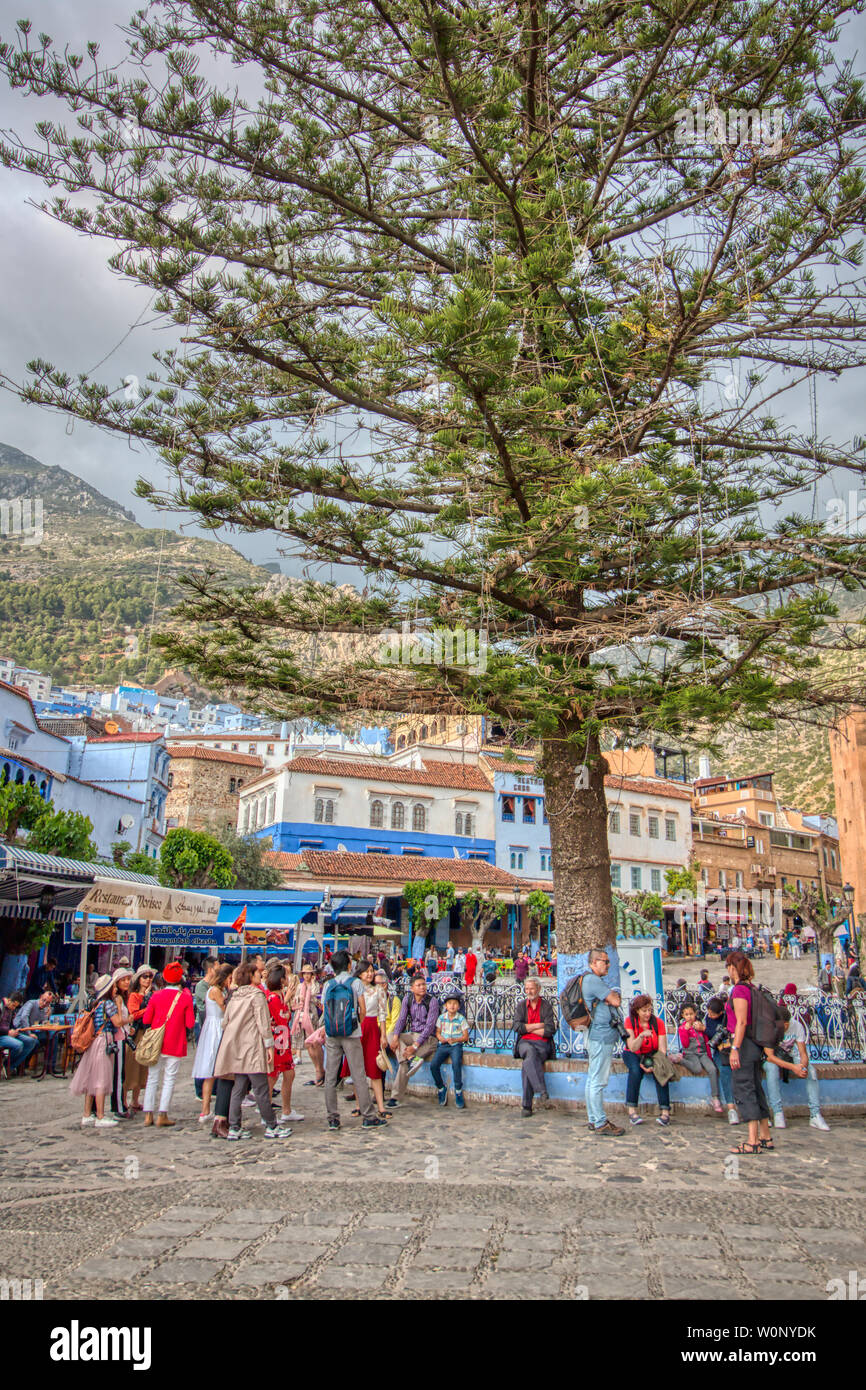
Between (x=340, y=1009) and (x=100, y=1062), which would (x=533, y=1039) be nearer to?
(x=340, y=1009)

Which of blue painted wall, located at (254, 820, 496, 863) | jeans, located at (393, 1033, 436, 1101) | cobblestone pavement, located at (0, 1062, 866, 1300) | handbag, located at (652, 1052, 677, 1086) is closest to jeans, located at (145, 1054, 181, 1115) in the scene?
cobblestone pavement, located at (0, 1062, 866, 1300)

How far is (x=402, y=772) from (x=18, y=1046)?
27056 mm

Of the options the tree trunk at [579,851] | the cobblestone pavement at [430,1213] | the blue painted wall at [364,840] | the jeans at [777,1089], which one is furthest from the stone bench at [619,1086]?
the blue painted wall at [364,840]

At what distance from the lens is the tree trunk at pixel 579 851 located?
897 cm

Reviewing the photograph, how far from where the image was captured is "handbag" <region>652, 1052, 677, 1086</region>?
309 inches

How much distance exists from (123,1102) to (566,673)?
5.90 metres

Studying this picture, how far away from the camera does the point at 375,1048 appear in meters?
7.80

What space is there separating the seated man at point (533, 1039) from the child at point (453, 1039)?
22.4 inches

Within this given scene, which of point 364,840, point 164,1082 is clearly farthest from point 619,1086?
point 364,840

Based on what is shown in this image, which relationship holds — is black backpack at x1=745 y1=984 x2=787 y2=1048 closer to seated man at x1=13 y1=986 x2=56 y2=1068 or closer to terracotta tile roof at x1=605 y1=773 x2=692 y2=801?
seated man at x1=13 y1=986 x2=56 y2=1068

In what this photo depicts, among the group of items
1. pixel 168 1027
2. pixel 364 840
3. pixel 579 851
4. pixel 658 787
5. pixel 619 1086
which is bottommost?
pixel 619 1086

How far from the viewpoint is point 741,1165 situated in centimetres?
611

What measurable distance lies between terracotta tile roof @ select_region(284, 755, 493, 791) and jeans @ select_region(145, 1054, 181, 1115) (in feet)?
87.2

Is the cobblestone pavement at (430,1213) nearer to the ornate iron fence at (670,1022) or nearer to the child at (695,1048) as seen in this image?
the child at (695,1048)
